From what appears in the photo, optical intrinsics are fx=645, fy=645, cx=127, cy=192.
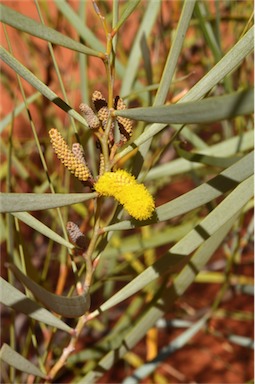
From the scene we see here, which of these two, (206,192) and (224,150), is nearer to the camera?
(206,192)

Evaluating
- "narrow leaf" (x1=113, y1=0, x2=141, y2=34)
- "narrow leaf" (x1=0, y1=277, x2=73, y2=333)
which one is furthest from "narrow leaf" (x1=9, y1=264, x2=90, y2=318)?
"narrow leaf" (x1=113, y1=0, x2=141, y2=34)

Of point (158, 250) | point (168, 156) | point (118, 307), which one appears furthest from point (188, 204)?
point (158, 250)

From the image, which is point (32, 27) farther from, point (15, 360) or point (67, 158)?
point (15, 360)

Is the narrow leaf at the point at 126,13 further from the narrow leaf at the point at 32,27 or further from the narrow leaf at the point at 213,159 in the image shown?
the narrow leaf at the point at 213,159

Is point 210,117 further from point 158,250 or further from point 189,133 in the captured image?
point 158,250

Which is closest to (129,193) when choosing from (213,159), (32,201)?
(32,201)
